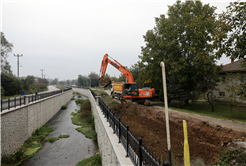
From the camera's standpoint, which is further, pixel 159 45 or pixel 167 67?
pixel 167 67

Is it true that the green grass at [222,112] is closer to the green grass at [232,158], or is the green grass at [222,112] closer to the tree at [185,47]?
the tree at [185,47]

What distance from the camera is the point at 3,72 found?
31.2 m

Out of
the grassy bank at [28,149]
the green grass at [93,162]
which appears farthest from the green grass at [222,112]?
the grassy bank at [28,149]

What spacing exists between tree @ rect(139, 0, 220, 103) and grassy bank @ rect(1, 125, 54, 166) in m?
14.1

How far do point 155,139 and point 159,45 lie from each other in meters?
12.8

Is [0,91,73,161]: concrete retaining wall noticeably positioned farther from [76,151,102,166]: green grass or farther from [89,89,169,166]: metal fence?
[89,89,169,166]: metal fence

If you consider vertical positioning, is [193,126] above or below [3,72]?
below

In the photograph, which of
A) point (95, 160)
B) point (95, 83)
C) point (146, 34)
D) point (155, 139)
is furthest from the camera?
point (95, 83)

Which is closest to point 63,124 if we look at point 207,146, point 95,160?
point 95,160

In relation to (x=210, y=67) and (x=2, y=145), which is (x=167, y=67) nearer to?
(x=210, y=67)

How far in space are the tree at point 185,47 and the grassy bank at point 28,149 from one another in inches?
554

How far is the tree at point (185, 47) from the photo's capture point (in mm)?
15570

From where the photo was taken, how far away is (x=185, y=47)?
17.2 meters

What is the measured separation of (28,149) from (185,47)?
1848 centimetres
